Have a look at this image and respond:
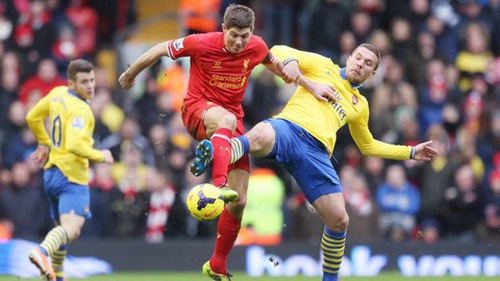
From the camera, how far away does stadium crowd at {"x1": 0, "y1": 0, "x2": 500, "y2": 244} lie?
18.2 m

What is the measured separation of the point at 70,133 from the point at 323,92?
2.71 metres

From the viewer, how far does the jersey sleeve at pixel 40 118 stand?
1469cm

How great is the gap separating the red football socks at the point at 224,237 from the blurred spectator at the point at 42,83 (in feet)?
20.6

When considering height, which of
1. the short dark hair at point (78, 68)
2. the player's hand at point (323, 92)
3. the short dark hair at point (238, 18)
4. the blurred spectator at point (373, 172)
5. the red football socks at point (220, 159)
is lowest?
the blurred spectator at point (373, 172)

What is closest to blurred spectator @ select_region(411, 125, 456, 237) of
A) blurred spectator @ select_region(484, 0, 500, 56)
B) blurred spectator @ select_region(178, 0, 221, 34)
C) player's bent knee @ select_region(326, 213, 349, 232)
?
blurred spectator @ select_region(484, 0, 500, 56)

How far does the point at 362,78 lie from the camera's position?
526 inches

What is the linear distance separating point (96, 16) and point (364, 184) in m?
4.98

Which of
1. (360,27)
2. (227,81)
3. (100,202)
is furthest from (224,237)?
(360,27)

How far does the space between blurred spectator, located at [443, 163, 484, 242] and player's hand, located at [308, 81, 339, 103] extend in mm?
5743

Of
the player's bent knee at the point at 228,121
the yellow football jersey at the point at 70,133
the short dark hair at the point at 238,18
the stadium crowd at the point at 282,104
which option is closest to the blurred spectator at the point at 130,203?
the stadium crowd at the point at 282,104

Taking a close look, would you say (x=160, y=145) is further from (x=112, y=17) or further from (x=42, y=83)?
(x=112, y=17)

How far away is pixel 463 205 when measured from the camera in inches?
732

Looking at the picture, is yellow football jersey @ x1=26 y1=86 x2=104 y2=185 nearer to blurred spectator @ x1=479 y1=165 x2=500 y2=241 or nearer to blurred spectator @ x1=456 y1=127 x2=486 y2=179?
blurred spectator @ x1=456 y1=127 x2=486 y2=179

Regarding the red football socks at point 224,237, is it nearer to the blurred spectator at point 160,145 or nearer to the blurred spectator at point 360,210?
the blurred spectator at point 160,145
